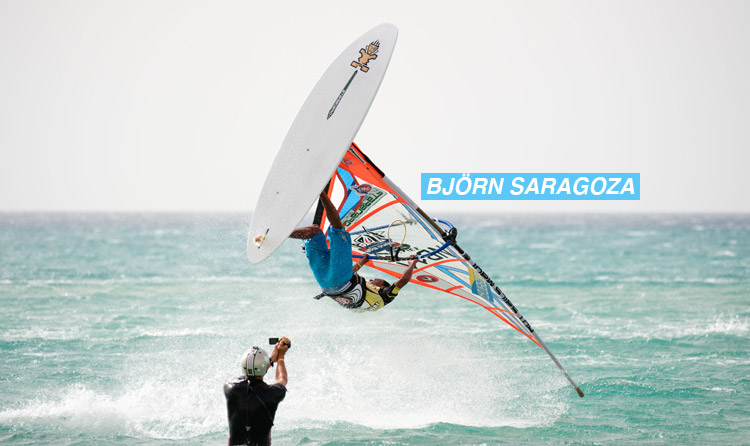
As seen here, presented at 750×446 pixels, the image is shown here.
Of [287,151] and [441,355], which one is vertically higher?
[287,151]

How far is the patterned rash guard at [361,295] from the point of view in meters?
7.71

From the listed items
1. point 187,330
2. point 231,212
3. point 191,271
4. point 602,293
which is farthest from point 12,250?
point 231,212

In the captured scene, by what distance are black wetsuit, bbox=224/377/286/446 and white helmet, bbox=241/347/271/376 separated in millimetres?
118

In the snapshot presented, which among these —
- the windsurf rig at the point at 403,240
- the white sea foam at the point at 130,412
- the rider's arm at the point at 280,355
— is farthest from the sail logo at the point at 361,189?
the white sea foam at the point at 130,412

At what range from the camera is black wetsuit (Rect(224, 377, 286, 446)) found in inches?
231

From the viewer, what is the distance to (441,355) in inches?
587

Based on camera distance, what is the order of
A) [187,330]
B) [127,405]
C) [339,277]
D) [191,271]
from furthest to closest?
[191,271] < [187,330] < [127,405] < [339,277]

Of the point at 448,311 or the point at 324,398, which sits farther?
the point at 448,311

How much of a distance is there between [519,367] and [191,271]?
20317 mm

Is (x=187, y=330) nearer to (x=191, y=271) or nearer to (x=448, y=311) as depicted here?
(x=448, y=311)

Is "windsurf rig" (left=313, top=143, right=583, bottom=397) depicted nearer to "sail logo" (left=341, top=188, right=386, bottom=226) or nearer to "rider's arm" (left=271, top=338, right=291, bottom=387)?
"sail logo" (left=341, top=188, right=386, bottom=226)

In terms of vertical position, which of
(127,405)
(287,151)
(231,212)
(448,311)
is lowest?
(127,405)

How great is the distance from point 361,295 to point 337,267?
626mm

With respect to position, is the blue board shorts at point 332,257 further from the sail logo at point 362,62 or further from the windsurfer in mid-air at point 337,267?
the sail logo at point 362,62
